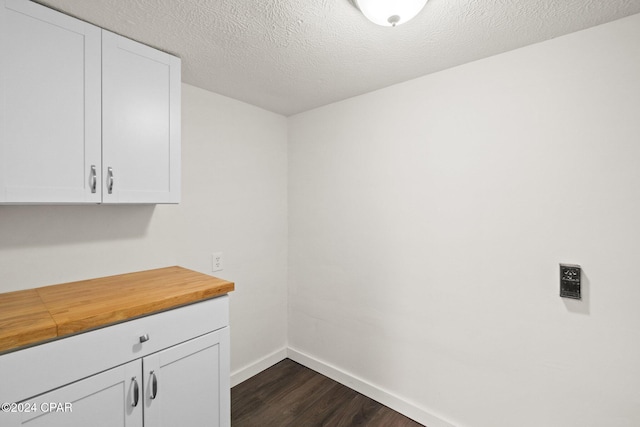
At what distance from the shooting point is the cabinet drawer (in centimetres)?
93

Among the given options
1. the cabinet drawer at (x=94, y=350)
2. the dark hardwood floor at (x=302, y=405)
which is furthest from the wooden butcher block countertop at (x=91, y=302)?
the dark hardwood floor at (x=302, y=405)

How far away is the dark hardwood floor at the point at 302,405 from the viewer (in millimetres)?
1861

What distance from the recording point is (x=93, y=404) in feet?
3.54

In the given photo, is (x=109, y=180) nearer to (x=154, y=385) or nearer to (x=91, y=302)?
(x=91, y=302)

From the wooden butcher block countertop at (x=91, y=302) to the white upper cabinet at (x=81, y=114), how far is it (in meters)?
0.43

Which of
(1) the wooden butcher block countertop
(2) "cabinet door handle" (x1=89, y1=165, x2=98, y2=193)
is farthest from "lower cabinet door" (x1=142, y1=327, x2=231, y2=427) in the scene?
(2) "cabinet door handle" (x1=89, y1=165, x2=98, y2=193)

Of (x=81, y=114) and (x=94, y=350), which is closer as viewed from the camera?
(x=94, y=350)

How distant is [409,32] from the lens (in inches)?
54.1

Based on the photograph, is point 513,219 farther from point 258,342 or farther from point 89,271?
point 89,271

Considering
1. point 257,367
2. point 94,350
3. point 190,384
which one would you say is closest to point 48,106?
point 94,350

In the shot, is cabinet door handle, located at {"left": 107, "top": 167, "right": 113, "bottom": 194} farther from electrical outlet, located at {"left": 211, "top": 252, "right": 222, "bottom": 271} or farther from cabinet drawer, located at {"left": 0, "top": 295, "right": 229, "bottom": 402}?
electrical outlet, located at {"left": 211, "top": 252, "right": 222, "bottom": 271}

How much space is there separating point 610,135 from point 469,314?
3.69 ft

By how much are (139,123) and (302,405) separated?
2.06 meters

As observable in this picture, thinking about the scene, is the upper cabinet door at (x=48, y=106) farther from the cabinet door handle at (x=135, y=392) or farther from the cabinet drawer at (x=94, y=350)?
the cabinet door handle at (x=135, y=392)
